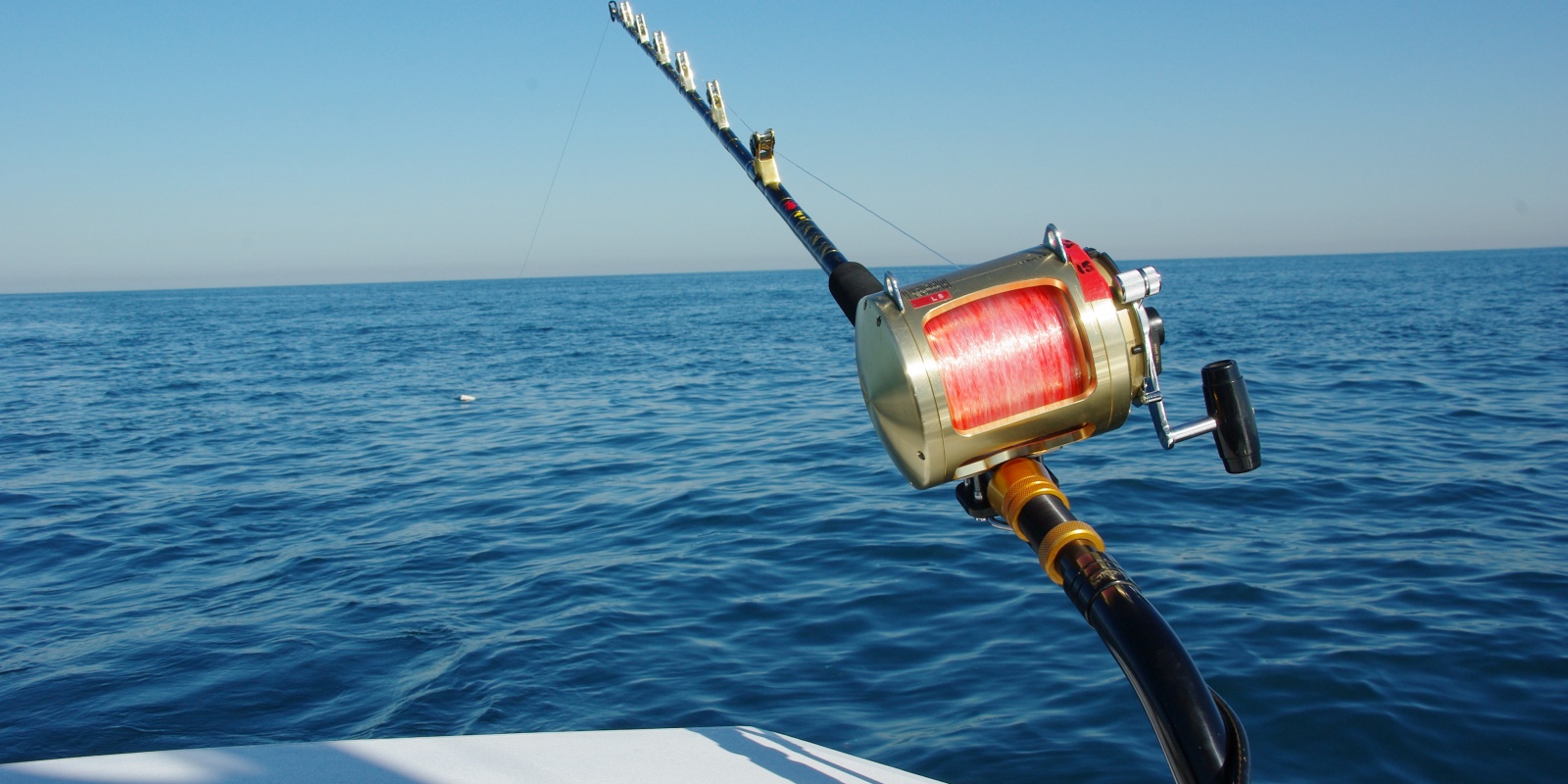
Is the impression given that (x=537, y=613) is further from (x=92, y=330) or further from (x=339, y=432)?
(x=92, y=330)

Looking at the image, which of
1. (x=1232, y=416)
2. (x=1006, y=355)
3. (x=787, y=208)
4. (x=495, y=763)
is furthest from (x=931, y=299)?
(x=495, y=763)

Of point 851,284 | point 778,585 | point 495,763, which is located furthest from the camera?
point 778,585

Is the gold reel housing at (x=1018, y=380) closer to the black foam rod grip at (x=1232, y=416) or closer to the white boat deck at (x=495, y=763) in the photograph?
the black foam rod grip at (x=1232, y=416)

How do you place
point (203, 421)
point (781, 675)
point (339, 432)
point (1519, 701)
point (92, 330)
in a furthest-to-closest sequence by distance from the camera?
point (92, 330), point (203, 421), point (339, 432), point (781, 675), point (1519, 701)

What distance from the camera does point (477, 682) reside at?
4980 millimetres

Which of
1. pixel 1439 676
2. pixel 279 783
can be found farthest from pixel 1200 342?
pixel 279 783

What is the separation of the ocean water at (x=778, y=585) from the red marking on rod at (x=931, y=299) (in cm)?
278

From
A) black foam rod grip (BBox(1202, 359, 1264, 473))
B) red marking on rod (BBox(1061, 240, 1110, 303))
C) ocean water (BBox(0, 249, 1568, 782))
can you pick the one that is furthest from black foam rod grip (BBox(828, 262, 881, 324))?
ocean water (BBox(0, 249, 1568, 782))

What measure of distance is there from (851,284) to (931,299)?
646 mm

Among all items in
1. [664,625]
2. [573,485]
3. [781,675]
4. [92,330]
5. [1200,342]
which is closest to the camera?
[781,675]

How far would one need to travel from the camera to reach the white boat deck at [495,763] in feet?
8.36

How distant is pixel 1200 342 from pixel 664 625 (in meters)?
17.0

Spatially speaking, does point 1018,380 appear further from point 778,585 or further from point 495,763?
point 778,585

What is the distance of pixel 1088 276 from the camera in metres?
1.76
